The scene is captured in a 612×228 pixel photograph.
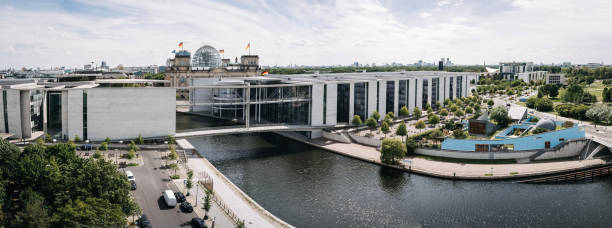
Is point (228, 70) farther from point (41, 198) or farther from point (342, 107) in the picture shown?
point (41, 198)

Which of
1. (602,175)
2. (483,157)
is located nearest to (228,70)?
(483,157)

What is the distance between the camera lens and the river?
2894cm

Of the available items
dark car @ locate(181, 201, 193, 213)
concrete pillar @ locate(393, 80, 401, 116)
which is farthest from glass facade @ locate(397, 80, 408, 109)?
dark car @ locate(181, 201, 193, 213)

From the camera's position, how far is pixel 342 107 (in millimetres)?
62375

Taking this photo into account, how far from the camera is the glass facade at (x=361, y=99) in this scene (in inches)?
2432

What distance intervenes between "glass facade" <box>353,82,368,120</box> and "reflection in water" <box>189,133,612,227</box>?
17741 millimetres

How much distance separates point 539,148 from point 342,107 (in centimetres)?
2700

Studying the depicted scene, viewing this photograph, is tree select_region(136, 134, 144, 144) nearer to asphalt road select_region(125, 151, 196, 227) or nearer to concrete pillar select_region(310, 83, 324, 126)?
asphalt road select_region(125, 151, 196, 227)

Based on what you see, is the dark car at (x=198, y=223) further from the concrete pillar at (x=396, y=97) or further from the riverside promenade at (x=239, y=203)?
the concrete pillar at (x=396, y=97)

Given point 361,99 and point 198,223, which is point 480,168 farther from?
point 198,223

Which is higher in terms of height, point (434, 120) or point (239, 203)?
point (434, 120)

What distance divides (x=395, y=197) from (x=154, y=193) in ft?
61.2

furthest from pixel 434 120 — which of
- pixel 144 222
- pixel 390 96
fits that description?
pixel 144 222

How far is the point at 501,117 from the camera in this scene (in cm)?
5525
